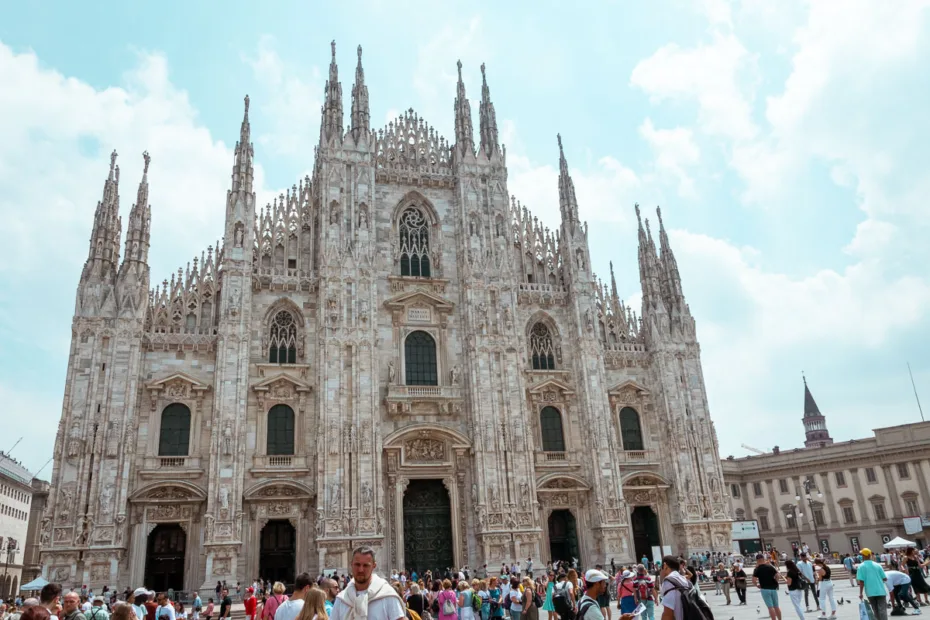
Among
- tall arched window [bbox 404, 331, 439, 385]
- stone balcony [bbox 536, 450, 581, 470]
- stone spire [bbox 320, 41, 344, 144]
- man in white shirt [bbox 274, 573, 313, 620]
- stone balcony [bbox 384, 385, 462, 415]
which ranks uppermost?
stone spire [bbox 320, 41, 344, 144]

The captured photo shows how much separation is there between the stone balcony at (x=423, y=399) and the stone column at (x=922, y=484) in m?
38.4

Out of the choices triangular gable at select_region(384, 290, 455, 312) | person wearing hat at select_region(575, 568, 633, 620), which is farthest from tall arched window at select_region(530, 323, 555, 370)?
person wearing hat at select_region(575, 568, 633, 620)

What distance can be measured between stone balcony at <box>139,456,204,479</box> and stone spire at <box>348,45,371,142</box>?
17.1 m

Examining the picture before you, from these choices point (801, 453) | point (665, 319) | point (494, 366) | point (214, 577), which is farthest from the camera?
point (801, 453)

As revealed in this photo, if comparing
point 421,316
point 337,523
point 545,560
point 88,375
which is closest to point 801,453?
point 545,560

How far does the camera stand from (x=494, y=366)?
32.6 meters

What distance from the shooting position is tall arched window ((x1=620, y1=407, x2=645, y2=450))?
3472 cm

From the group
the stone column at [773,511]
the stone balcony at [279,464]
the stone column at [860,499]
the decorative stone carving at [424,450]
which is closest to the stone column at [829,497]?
the stone column at [860,499]

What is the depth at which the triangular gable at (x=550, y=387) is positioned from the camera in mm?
33500

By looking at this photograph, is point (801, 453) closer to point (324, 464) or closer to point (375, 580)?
point (324, 464)

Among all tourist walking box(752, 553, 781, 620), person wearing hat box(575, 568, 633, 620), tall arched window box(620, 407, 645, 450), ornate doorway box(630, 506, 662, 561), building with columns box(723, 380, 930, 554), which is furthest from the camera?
building with columns box(723, 380, 930, 554)

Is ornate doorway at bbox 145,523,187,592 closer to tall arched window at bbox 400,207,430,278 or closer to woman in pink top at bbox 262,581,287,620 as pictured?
tall arched window at bbox 400,207,430,278

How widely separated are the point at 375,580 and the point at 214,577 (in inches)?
951

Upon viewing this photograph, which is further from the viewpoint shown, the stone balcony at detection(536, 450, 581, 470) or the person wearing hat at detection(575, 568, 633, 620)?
the stone balcony at detection(536, 450, 581, 470)
